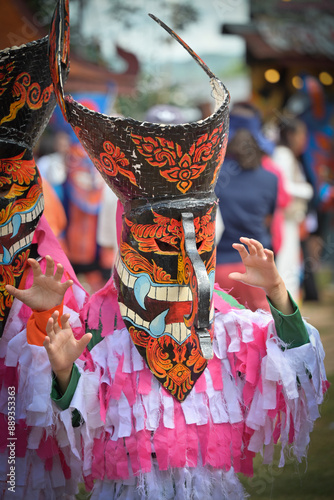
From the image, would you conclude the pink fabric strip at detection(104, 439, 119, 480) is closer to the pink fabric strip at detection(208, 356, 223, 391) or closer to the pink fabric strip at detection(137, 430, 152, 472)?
the pink fabric strip at detection(137, 430, 152, 472)

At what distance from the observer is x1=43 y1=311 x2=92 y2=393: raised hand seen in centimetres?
213

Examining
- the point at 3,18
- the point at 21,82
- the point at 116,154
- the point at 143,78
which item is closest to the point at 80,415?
the point at 116,154

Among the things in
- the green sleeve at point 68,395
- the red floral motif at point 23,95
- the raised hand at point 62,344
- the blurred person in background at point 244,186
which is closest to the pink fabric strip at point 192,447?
the green sleeve at point 68,395

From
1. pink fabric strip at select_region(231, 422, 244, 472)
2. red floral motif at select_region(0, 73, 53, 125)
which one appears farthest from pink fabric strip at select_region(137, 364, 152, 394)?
red floral motif at select_region(0, 73, 53, 125)

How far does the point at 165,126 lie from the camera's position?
6.79 feet

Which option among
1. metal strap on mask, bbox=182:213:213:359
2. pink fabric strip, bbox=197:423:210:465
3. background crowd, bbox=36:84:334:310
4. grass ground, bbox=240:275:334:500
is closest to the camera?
metal strap on mask, bbox=182:213:213:359

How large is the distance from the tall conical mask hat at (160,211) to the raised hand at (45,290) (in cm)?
21

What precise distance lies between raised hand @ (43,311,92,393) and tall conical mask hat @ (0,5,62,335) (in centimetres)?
33

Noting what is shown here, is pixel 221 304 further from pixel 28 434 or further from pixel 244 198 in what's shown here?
pixel 244 198

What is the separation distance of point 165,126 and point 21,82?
594 mm

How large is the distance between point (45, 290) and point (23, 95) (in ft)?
2.25

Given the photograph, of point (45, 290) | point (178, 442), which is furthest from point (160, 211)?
point (178, 442)

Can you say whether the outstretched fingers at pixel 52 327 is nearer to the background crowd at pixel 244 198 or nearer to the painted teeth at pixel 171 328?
the painted teeth at pixel 171 328

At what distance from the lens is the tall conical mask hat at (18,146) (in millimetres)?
2318
